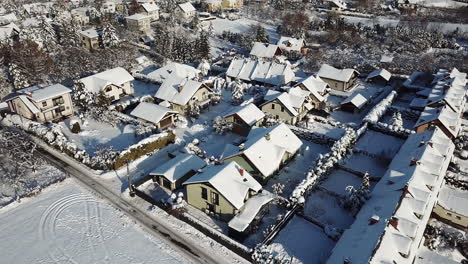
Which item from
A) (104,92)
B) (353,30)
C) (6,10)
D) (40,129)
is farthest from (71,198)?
(6,10)

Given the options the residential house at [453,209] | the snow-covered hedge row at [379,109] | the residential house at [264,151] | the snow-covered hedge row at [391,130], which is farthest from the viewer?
the snow-covered hedge row at [379,109]

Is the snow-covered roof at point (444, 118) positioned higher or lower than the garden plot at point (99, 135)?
higher

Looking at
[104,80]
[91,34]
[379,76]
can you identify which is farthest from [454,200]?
[91,34]

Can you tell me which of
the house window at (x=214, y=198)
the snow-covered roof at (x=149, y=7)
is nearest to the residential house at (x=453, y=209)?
the house window at (x=214, y=198)

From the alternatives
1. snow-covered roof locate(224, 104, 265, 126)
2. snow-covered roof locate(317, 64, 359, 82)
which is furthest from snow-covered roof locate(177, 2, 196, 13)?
snow-covered roof locate(224, 104, 265, 126)

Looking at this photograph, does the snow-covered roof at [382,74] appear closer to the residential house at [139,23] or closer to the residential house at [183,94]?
the residential house at [183,94]

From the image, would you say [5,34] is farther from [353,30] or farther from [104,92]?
[353,30]

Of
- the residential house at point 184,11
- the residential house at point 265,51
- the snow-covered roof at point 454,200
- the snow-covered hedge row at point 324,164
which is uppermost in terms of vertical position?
the snow-covered roof at point 454,200
